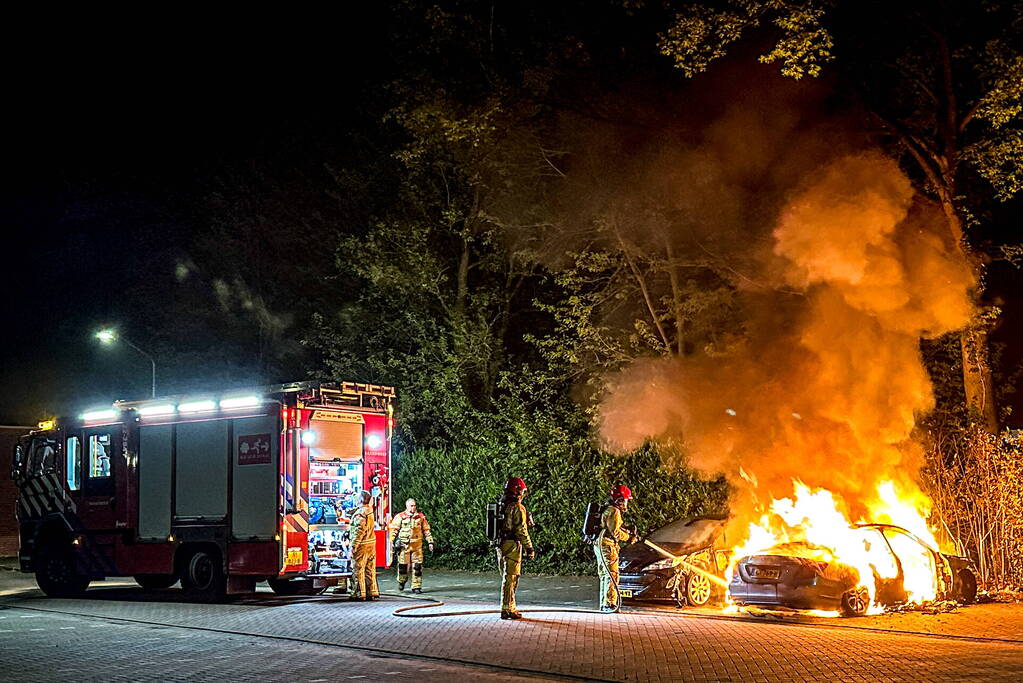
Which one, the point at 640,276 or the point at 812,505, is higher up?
the point at 640,276

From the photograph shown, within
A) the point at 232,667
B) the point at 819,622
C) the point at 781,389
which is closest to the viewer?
the point at 232,667

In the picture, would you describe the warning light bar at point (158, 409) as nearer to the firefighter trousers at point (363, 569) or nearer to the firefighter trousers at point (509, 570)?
the firefighter trousers at point (363, 569)

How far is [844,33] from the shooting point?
20578mm

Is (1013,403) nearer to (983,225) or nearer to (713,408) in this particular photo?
(983,225)

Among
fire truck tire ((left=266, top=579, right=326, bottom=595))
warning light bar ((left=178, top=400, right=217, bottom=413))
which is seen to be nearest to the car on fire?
fire truck tire ((left=266, top=579, right=326, bottom=595))

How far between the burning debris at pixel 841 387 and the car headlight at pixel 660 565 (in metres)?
1.07

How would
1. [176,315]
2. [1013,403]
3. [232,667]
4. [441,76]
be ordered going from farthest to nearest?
[176,315], [1013,403], [441,76], [232,667]

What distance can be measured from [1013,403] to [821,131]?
369 inches

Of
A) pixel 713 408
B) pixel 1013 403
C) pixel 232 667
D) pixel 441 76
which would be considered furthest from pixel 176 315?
pixel 232 667

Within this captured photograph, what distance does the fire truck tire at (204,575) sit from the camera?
57.7ft

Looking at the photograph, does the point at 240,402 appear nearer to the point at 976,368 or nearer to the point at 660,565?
the point at 660,565

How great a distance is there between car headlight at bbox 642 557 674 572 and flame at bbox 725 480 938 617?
2.85 feet

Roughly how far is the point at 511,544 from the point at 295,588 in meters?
5.80

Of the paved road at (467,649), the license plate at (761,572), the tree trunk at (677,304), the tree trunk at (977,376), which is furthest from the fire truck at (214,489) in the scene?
the tree trunk at (977,376)
